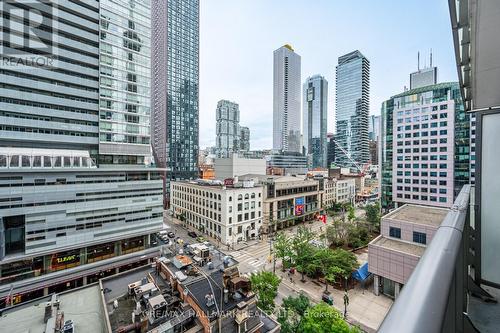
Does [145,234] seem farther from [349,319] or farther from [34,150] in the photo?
[349,319]

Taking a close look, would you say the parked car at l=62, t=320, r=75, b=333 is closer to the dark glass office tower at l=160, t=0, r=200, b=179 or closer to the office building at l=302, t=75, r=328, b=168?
the dark glass office tower at l=160, t=0, r=200, b=179

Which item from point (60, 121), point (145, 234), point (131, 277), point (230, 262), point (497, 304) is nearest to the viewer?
point (497, 304)

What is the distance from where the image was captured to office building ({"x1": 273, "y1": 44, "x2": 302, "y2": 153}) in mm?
185375

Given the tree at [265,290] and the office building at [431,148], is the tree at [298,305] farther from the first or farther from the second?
the office building at [431,148]

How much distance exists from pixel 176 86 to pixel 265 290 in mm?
81152

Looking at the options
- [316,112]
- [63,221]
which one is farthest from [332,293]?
[316,112]

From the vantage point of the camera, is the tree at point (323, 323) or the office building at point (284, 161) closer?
the tree at point (323, 323)

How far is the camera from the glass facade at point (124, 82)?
2970 cm

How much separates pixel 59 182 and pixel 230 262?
21635 millimetres

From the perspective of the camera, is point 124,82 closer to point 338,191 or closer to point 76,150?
point 76,150

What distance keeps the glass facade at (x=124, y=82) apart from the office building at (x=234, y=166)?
81.2ft

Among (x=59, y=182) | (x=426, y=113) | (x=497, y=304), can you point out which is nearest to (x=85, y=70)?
(x=59, y=182)

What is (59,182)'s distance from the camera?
2458cm

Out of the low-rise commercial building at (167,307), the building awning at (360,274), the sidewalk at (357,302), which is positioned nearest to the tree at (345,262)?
the building awning at (360,274)
